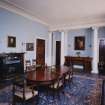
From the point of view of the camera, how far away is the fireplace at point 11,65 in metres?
5.19

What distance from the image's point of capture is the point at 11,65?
5594 mm

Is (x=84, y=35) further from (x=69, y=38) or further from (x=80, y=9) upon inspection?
(x=80, y=9)

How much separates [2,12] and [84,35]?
6.04 metres

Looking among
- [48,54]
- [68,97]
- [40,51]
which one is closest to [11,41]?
[40,51]

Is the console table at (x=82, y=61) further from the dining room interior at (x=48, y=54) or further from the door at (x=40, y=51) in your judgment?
the door at (x=40, y=51)

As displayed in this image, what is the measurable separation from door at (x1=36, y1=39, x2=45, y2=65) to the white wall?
37cm

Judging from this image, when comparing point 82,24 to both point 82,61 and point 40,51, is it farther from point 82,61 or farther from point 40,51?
point 40,51

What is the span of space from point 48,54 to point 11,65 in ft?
13.5

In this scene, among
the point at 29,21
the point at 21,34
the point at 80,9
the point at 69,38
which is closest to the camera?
the point at 80,9

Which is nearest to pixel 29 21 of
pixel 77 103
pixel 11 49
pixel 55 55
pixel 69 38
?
pixel 11 49

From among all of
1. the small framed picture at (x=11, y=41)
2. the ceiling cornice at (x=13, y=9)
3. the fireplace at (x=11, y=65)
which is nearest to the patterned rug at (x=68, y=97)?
the fireplace at (x=11, y=65)

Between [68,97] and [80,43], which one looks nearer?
[68,97]

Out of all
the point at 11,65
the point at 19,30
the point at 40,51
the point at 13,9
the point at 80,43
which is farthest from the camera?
the point at 80,43

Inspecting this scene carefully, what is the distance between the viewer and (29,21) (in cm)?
718
